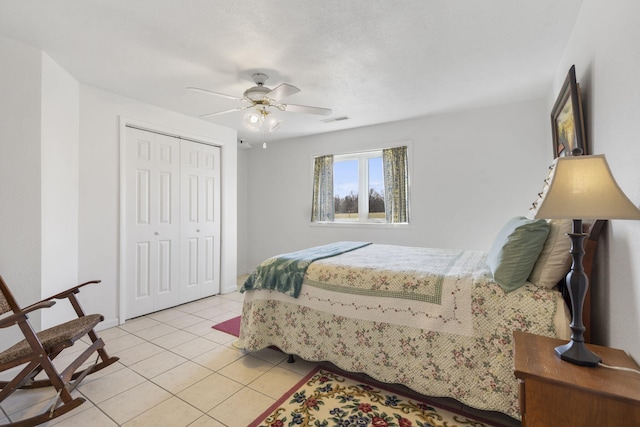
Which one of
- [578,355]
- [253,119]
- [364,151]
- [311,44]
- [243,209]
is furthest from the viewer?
[243,209]

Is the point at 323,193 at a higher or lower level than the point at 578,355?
higher

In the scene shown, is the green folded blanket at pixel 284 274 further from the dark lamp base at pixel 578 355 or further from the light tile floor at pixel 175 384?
the dark lamp base at pixel 578 355

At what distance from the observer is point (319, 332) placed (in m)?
2.16

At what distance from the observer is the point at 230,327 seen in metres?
3.03

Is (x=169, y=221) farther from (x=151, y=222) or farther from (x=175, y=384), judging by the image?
(x=175, y=384)

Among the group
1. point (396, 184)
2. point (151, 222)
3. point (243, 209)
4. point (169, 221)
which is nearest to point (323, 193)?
point (396, 184)

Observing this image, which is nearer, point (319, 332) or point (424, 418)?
point (424, 418)

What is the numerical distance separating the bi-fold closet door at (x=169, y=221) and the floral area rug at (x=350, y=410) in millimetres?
2421

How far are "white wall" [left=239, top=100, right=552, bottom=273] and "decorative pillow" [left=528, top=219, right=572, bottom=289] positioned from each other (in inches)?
80.1

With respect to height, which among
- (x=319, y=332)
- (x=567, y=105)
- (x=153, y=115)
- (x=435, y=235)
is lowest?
(x=319, y=332)

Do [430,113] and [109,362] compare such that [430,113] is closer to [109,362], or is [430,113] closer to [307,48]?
[307,48]

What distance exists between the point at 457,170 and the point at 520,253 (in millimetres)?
2304

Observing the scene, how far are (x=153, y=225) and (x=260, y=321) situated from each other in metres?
2.05

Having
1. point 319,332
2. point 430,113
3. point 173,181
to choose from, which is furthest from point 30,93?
point 430,113
